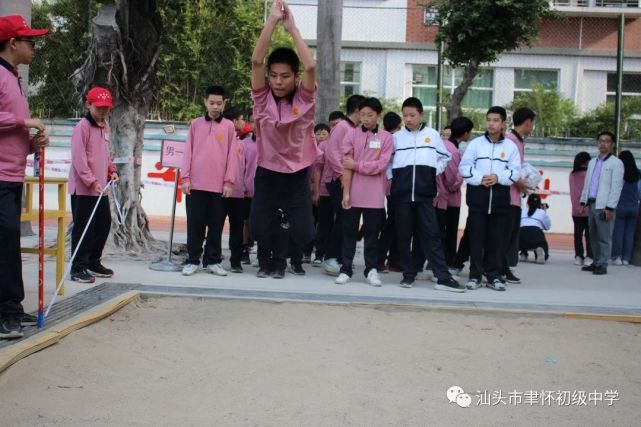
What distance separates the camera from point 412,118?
761 centimetres

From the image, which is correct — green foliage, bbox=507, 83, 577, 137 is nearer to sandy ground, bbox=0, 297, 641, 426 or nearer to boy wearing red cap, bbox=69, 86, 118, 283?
boy wearing red cap, bbox=69, 86, 118, 283

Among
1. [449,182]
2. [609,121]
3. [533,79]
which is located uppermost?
[533,79]

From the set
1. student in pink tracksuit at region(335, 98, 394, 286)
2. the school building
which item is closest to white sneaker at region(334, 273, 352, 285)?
student in pink tracksuit at region(335, 98, 394, 286)

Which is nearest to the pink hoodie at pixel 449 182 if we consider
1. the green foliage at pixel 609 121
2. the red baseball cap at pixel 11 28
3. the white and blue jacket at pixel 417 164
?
the white and blue jacket at pixel 417 164

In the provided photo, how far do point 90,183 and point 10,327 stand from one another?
95.3 inches

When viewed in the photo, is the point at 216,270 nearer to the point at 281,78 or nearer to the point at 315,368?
the point at 281,78

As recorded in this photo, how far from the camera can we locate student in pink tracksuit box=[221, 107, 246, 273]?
8.27m

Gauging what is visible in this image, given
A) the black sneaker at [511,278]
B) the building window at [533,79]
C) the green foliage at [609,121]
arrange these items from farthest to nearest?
the building window at [533,79]
the green foliage at [609,121]
the black sneaker at [511,278]

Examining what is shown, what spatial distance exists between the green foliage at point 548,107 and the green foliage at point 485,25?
17.7 feet

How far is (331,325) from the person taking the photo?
5.78 m

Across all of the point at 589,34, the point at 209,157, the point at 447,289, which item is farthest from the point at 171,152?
the point at 589,34

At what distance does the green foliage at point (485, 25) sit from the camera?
11.7m

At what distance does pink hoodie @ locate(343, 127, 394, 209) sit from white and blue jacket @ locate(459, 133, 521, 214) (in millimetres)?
800

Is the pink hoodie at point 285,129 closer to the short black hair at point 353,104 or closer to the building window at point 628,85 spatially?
the short black hair at point 353,104
